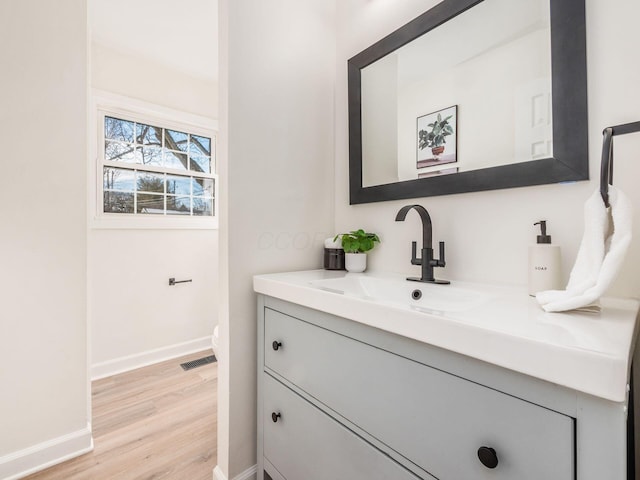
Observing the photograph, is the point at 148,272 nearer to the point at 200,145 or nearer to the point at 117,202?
the point at 117,202

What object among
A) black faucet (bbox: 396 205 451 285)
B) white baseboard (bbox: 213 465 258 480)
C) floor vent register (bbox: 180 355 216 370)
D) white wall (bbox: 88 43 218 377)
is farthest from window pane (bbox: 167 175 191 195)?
black faucet (bbox: 396 205 451 285)

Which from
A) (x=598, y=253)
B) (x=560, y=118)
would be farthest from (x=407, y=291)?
(x=560, y=118)

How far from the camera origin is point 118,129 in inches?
97.6

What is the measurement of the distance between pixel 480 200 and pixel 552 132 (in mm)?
273

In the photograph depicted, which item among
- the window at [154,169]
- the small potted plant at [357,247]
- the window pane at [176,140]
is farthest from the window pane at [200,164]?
the small potted plant at [357,247]

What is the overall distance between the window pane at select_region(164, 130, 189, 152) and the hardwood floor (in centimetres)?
202

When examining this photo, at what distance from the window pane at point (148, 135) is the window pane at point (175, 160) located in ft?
0.38

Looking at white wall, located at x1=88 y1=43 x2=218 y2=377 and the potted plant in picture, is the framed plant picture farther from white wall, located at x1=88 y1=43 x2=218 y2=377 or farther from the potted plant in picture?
white wall, located at x1=88 y1=43 x2=218 y2=377

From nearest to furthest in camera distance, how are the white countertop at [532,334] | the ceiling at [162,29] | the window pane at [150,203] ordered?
1. the white countertop at [532,334]
2. the ceiling at [162,29]
3. the window pane at [150,203]

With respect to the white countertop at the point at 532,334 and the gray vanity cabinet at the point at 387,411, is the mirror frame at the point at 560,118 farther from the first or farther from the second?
the gray vanity cabinet at the point at 387,411

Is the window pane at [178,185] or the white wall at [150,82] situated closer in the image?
the white wall at [150,82]

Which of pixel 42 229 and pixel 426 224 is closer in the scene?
pixel 426 224

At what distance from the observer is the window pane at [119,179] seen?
242 centimetres

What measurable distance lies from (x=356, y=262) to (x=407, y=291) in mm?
A: 319
